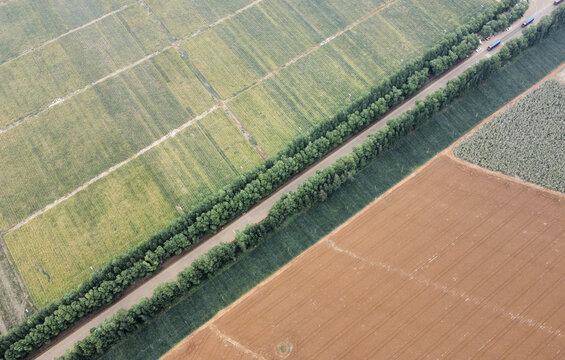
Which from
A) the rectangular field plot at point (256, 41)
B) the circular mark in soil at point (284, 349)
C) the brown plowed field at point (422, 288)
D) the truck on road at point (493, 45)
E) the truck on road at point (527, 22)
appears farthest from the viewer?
the truck on road at point (527, 22)

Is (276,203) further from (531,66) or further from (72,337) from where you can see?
(531,66)

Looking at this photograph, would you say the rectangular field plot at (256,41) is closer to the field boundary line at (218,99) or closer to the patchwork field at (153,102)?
the patchwork field at (153,102)

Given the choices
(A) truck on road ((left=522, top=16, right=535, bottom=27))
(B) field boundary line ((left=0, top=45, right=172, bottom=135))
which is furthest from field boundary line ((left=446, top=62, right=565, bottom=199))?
(B) field boundary line ((left=0, top=45, right=172, bottom=135))

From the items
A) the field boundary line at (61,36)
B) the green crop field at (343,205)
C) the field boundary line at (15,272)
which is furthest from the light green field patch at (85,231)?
the field boundary line at (61,36)

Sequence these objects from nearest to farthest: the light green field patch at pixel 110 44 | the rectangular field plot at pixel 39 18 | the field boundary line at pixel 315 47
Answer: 1. the field boundary line at pixel 315 47
2. the light green field patch at pixel 110 44
3. the rectangular field plot at pixel 39 18

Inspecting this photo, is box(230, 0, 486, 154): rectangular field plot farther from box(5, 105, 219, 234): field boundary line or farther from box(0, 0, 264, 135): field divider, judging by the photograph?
box(0, 0, 264, 135): field divider

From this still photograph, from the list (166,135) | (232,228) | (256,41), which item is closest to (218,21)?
(256,41)
